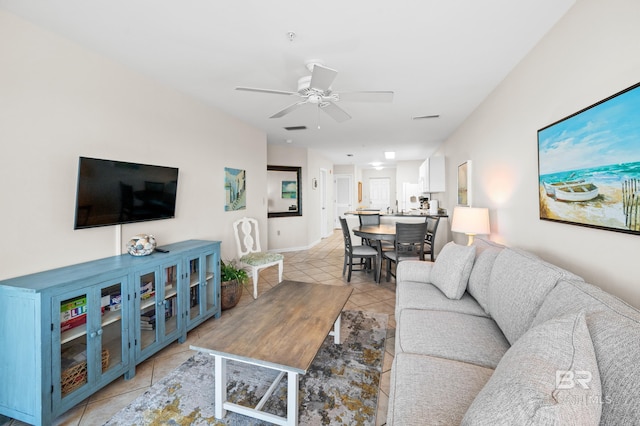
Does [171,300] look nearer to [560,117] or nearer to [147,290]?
[147,290]

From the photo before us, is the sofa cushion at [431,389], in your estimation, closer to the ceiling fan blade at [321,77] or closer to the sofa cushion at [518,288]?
the sofa cushion at [518,288]

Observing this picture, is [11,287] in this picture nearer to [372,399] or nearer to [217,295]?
[217,295]

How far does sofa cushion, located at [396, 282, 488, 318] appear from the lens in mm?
1976

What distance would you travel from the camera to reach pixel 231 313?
312 centimetres

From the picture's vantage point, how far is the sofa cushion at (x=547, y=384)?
60 cm

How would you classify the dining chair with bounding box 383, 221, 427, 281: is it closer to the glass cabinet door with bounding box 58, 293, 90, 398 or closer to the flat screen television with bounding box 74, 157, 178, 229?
the flat screen television with bounding box 74, 157, 178, 229

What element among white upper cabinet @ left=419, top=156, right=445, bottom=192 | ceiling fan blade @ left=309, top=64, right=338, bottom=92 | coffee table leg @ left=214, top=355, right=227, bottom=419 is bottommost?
coffee table leg @ left=214, top=355, right=227, bottom=419

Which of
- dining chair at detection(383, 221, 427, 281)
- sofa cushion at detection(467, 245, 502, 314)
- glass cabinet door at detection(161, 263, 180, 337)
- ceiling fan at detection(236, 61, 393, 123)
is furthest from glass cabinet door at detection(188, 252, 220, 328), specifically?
sofa cushion at detection(467, 245, 502, 314)

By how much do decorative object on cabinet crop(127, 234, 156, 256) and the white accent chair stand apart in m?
1.41

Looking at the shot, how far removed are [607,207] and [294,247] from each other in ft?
18.6

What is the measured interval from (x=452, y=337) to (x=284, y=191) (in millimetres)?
5314

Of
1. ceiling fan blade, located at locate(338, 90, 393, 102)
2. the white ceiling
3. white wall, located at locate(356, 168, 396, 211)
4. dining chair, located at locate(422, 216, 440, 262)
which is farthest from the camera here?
white wall, located at locate(356, 168, 396, 211)

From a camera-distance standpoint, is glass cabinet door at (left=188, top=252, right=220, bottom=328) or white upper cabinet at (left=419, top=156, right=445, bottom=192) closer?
glass cabinet door at (left=188, top=252, right=220, bottom=328)

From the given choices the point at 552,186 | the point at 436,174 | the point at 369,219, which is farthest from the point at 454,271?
the point at 436,174
